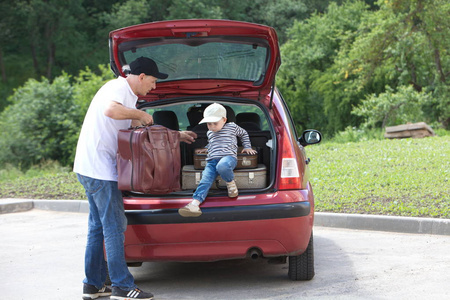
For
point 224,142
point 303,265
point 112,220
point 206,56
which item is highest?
point 206,56

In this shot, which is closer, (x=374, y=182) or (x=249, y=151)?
(x=249, y=151)

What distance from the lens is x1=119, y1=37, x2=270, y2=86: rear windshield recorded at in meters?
5.52

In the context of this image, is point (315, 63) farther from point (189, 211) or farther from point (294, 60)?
point (189, 211)

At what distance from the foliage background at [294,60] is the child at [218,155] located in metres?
15.4

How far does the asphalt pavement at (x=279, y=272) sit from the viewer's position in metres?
5.03

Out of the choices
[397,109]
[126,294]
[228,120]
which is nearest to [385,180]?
[228,120]

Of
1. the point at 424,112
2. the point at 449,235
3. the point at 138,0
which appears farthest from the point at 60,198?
the point at 138,0

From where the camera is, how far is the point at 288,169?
5121 millimetres

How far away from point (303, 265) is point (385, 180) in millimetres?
4922

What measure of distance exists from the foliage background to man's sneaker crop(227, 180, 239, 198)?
15.8 metres

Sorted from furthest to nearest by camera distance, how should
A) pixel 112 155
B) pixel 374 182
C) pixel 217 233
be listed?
pixel 374 182
pixel 217 233
pixel 112 155

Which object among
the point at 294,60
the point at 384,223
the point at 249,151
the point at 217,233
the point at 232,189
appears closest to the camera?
the point at 217,233

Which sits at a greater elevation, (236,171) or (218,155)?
(218,155)

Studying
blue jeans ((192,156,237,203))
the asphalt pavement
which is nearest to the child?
blue jeans ((192,156,237,203))
